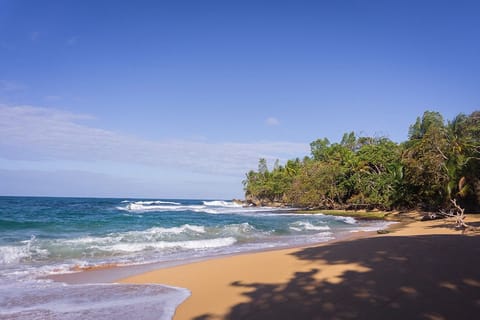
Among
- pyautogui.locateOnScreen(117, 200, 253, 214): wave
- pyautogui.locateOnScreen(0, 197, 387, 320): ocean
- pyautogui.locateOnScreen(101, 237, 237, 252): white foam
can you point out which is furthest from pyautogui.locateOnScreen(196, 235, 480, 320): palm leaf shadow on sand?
pyautogui.locateOnScreen(117, 200, 253, 214): wave

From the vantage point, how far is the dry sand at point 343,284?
509 centimetres

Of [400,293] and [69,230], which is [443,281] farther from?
[69,230]

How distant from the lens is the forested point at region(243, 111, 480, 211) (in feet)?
91.6

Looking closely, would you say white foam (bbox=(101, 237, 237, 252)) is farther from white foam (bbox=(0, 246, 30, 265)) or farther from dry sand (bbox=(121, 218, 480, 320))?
dry sand (bbox=(121, 218, 480, 320))

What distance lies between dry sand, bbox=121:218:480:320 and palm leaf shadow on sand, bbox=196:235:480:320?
0.01 meters

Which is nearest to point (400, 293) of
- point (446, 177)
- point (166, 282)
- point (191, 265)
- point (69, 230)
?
point (166, 282)

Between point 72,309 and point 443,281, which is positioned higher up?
point 443,281

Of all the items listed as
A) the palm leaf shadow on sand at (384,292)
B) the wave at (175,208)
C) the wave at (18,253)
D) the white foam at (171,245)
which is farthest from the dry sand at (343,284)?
the wave at (175,208)

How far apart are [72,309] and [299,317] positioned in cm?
375

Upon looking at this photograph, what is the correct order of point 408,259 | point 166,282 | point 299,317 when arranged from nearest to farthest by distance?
1. point 299,317
2. point 408,259
3. point 166,282

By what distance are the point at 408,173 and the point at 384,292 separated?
29.9 meters

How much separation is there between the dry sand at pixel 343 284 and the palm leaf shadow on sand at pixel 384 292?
0.4 inches

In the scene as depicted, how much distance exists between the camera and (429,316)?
15.3ft

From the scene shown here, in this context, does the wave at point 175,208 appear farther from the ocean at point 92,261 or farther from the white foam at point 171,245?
the white foam at point 171,245
